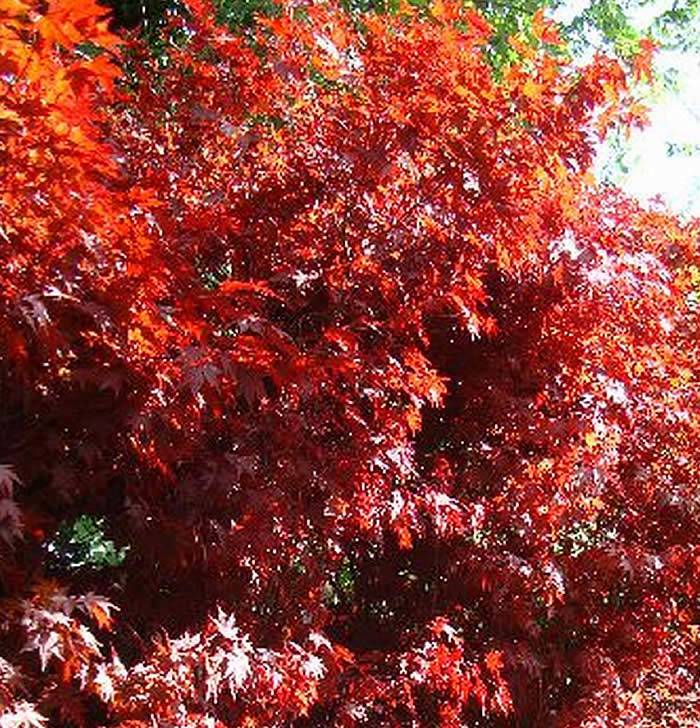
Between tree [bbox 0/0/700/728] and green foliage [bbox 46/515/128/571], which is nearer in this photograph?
tree [bbox 0/0/700/728]

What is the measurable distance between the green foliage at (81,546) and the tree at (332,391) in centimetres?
3

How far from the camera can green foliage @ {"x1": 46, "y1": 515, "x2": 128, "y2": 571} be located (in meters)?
3.33

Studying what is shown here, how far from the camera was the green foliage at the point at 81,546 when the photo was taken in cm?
333

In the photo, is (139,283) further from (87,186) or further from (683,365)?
(683,365)

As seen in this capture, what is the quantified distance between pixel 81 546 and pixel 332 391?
1.14 metres

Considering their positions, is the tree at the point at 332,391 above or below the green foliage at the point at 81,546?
above

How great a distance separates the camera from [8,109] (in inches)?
87.7

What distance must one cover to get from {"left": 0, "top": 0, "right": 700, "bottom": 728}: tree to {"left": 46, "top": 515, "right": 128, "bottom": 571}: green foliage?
0.03 metres

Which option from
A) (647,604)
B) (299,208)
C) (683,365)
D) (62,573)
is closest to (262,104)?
(299,208)

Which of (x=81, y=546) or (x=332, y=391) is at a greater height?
(x=332, y=391)

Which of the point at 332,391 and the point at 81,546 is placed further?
the point at 81,546

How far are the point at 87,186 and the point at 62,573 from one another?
1.52 m

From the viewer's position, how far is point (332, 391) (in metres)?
3.10

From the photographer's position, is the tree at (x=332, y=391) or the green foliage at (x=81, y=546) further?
the green foliage at (x=81, y=546)
